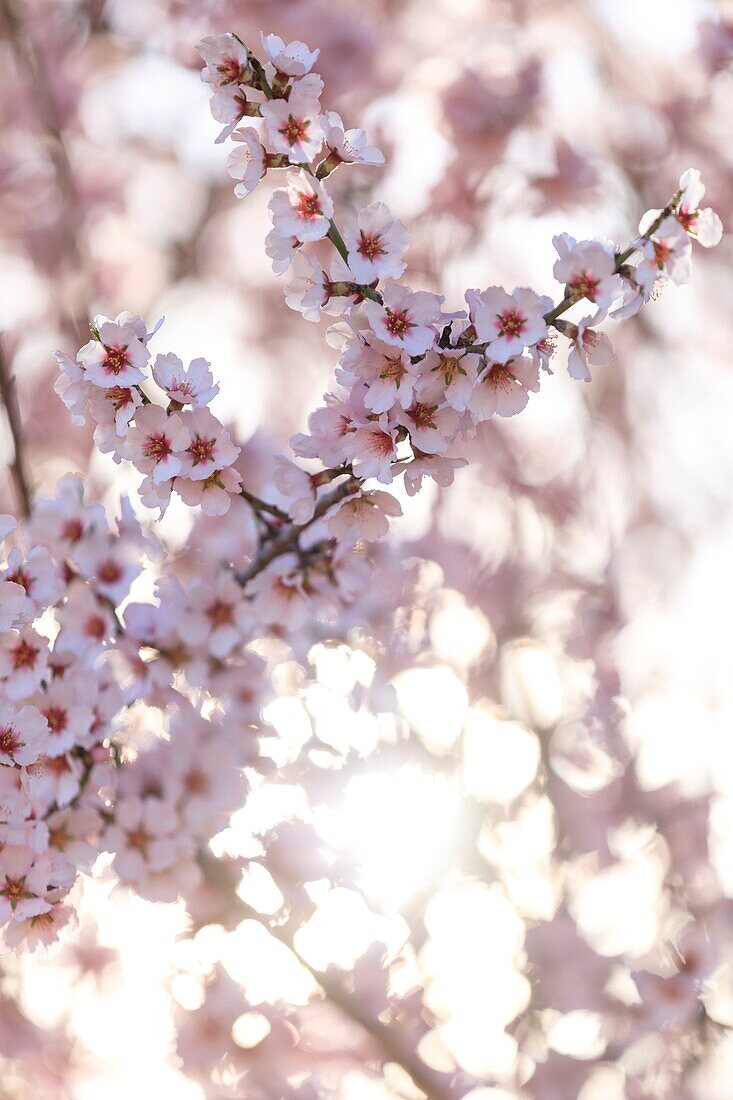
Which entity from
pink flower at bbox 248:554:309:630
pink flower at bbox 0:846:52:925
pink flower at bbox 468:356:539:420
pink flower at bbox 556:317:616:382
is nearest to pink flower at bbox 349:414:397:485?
pink flower at bbox 468:356:539:420

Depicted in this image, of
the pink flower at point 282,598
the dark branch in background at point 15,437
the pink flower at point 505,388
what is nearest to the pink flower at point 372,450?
the pink flower at point 505,388

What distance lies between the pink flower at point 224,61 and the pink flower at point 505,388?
43 centimetres

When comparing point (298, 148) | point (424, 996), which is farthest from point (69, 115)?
point (424, 996)

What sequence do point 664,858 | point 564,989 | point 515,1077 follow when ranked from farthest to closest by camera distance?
point 664,858, point 564,989, point 515,1077

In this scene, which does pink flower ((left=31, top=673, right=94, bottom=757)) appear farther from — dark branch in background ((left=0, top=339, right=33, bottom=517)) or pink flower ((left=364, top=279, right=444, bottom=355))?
pink flower ((left=364, top=279, right=444, bottom=355))

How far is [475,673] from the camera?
9.23 ft

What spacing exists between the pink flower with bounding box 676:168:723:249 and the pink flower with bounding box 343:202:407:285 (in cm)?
34

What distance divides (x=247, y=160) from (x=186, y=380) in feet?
0.88

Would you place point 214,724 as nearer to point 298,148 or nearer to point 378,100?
point 298,148

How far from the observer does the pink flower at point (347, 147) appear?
102cm

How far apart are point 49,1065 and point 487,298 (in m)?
3.14

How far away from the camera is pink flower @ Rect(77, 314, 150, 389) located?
107cm

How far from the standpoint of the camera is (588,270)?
A: 1007 millimetres

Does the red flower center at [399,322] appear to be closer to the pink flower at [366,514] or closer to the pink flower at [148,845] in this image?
the pink flower at [366,514]
